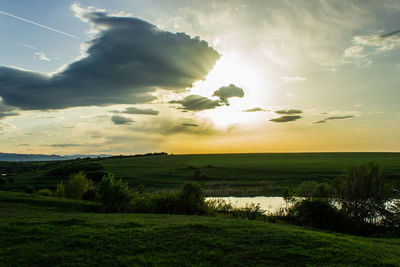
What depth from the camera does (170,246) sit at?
14.6m

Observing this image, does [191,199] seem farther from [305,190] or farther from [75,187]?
[75,187]

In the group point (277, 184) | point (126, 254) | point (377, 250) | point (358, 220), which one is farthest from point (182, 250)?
point (277, 184)

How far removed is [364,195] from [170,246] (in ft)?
86.4

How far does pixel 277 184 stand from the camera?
263 ft

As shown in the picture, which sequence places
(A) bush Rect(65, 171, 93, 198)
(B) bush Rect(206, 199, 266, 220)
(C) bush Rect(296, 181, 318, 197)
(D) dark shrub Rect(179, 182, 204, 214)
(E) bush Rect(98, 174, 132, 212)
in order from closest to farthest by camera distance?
(D) dark shrub Rect(179, 182, 204, 214)
(E) bush Rect(98, 174, 132, 212)
(B) bush Rect(206, 199, 266, 220)
(C) bush Rect(296, 181, 318, 197)
(A) bush Rect(65, 171, 93, 198)

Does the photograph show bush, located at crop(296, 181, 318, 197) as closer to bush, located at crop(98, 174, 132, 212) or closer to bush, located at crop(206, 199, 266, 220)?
bush, located at crop(206, 199, 266, 220)

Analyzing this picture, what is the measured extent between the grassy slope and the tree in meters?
16.1

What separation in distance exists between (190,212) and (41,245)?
64.4 feet

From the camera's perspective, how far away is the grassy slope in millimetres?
12914

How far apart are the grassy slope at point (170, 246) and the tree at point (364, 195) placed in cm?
1607

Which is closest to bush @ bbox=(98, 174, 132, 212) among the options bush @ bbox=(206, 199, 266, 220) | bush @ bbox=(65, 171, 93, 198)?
bush @ bbox=(206, 199, 266, 220)

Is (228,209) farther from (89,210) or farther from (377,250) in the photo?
(377,250)

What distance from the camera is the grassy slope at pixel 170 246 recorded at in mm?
12914

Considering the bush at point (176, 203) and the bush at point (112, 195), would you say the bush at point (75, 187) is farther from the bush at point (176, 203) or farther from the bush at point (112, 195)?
the bush at point (176, 203)
